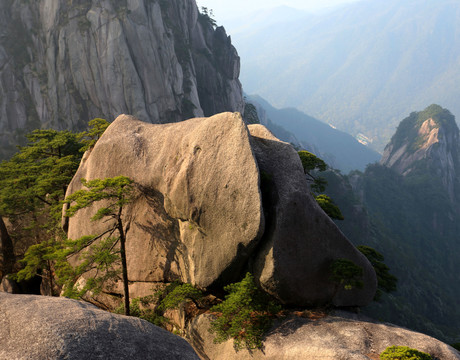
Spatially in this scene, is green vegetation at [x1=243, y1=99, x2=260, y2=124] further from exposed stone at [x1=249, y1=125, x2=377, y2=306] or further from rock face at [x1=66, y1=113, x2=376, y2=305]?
exposed stone at [x1=249, y1=125, x2=377, y2=306]

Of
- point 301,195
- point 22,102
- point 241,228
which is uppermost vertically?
point 22,102

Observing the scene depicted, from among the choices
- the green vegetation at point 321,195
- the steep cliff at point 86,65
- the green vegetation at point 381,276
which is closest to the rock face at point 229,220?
the green vegetation at point 381,276

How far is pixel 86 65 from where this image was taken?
58125 mm

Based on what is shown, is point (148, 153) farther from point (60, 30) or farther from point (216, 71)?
point (216, 71)

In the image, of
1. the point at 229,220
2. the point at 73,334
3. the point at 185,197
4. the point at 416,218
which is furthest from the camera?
the point at 416,218

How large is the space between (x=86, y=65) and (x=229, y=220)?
54.6 m

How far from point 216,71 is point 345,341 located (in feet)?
237

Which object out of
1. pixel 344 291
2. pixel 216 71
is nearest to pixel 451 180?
pixel 216 71

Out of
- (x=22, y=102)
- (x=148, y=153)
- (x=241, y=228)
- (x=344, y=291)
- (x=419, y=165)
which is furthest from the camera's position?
(x=419, y=165)

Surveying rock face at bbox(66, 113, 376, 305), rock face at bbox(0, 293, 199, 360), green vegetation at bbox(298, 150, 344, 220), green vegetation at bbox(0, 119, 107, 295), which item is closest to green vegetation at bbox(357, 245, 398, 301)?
rock face at bbox(66, 113, 376, 305)

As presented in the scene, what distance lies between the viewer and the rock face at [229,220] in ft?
48.1

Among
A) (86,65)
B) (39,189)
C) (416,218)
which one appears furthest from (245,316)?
(416,218)

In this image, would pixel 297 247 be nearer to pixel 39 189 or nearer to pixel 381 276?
pixel 381 276

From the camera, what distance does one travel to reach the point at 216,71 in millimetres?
A: 77250
